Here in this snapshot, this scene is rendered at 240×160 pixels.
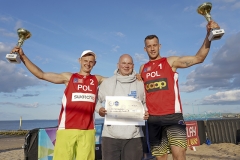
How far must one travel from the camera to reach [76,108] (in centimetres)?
411

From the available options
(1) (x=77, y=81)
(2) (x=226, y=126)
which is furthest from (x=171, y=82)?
(2) (x=226, y=126)

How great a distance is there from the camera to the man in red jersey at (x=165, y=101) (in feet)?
12.3

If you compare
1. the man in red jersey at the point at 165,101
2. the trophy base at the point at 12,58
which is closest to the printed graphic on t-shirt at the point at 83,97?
the man in red jersey at the point at 165,101

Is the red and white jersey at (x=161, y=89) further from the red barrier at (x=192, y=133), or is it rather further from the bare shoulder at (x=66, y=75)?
the red barrier at (x=192, y=133)

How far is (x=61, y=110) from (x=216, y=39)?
285 centimetres

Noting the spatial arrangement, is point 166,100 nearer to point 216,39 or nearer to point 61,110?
point 216,39

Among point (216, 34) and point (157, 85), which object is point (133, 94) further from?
point (216, 34)

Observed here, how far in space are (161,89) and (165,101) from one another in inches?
8.3

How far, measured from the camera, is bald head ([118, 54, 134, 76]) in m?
3.89

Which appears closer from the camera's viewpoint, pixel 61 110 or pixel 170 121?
pixel 170 121

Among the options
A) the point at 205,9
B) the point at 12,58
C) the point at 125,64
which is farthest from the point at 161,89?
the point at 12,58

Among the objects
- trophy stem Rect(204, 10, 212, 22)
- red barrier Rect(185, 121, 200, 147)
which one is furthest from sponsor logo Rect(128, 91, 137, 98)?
red barrier Rect(185, 121, 200, 147)

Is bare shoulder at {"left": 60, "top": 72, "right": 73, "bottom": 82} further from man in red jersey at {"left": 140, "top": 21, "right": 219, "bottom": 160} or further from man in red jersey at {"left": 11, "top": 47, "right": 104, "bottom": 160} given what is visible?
man in red jersey at {"left": 140, "top": 21, "right": 219, "bottom": 160}

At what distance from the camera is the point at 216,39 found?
11.5 feet
